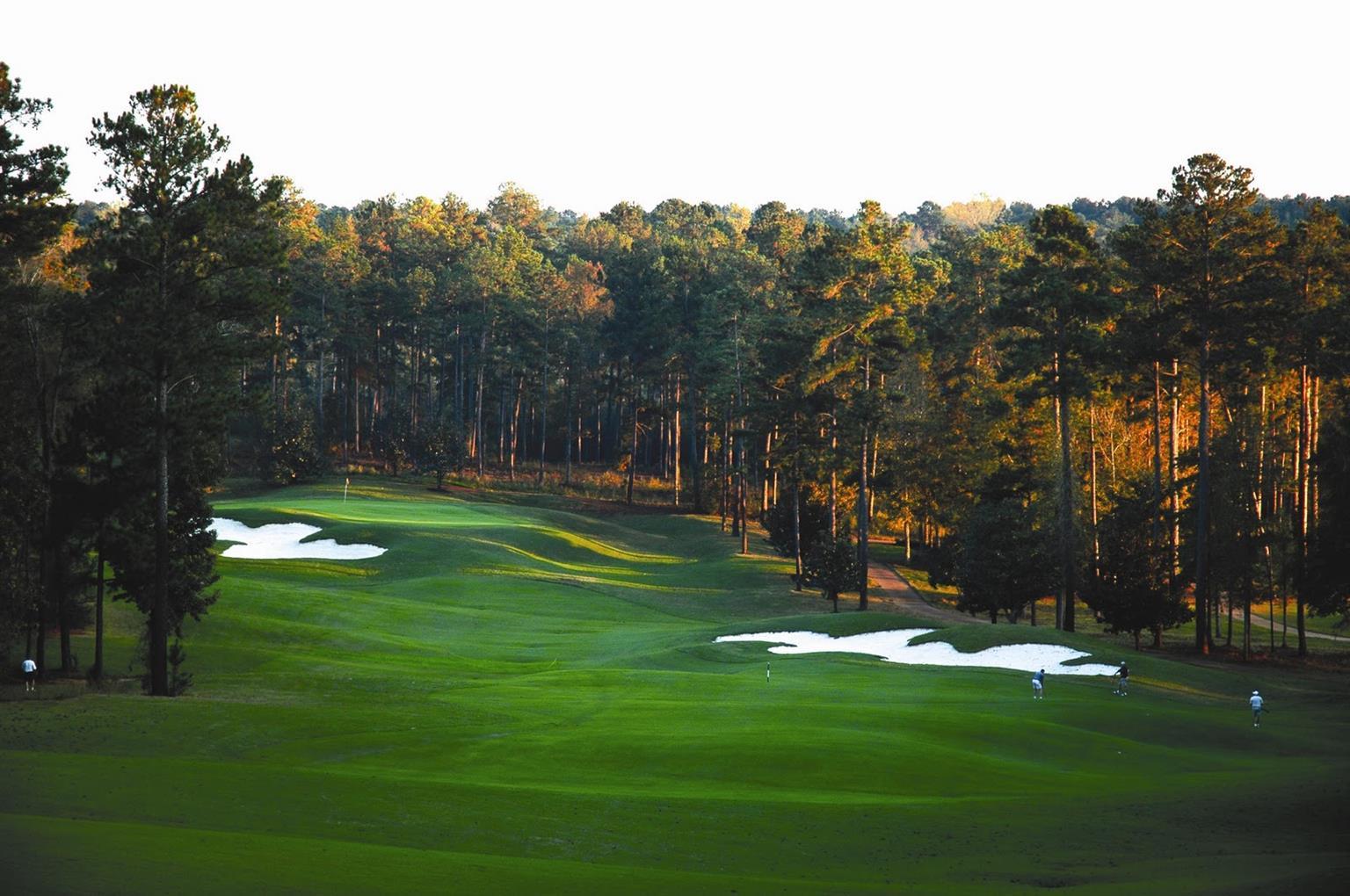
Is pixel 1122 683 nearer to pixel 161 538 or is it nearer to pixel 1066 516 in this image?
pixel 1066 516

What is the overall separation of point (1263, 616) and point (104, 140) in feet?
240

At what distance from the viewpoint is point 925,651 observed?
48375 mm

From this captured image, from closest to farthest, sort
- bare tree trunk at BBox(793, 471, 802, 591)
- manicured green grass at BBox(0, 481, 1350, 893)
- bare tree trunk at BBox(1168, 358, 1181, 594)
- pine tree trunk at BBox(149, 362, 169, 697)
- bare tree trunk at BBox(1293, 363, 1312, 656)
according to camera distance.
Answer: manicured green grass at BBox(0, 481, 1350, 893) → pine tree trunk at BBox(149, 362, 169, 697) → bare tree trunk at BBox(1293, 363, 1312, 656) → bare tree trunk at BBox(1168, 358, 1181, 594) → bare tree trunk at BBox(793, 471, 802, 591)

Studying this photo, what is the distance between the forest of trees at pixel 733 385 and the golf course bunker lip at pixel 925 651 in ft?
32.9

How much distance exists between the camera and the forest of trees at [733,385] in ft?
121

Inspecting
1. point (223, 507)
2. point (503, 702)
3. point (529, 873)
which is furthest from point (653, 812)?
point (223, 507)

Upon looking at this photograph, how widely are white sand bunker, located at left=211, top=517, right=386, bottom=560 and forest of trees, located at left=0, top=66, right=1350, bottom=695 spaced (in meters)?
12.4

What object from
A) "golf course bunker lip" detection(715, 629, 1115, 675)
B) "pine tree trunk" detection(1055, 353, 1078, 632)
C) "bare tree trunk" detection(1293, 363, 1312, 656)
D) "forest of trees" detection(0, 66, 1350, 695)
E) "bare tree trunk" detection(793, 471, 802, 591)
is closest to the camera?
"forest of trees" detection(0, 66, 1350, 695)

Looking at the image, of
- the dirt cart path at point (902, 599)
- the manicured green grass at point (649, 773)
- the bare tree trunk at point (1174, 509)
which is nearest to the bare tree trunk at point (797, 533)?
the dirt cart path at point (902, 599)

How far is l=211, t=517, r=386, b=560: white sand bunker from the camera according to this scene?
72.5m

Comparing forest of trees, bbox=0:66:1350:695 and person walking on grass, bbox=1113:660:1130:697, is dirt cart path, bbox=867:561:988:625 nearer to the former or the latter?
forest of trees, bbox=0:66:1350:695

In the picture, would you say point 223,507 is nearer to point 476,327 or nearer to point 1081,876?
point 476,327

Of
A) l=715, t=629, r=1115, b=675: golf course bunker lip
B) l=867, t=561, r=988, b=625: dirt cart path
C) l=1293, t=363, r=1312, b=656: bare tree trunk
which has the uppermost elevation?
l=1293, t=363, r=1312, b=656: bare tree trunk

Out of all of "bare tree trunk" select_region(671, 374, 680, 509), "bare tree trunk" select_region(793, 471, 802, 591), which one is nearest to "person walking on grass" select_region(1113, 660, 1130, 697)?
"bare tree trunk" select_region(793, 471, 802, 591)
